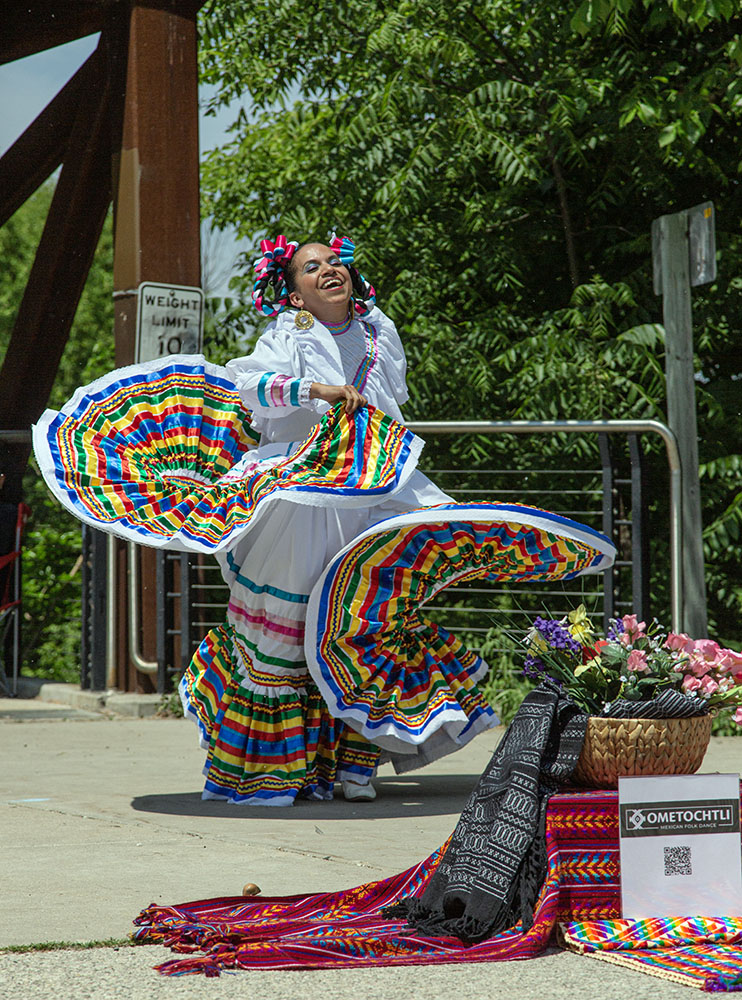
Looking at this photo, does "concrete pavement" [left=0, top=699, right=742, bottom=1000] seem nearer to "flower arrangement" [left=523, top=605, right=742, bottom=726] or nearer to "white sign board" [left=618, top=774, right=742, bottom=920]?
"white sign board" [left=618, top=774, right=742, bottom=920]

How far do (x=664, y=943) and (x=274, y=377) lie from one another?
254cm

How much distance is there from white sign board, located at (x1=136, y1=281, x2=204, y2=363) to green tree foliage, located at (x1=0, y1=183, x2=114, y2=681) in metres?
3.03

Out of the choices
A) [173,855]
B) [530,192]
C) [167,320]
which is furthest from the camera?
[530,192]

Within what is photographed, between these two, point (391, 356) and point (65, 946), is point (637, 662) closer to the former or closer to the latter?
point (65, 946)

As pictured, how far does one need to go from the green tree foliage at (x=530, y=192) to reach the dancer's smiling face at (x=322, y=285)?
3.19 m

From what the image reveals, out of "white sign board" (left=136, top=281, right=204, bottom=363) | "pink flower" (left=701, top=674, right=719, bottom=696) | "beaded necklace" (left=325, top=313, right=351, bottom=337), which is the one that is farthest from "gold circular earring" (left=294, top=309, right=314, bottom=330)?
"white sign board" (left=136, top=281, right=204, bottom=363)

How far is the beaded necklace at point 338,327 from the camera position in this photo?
16.8 ft

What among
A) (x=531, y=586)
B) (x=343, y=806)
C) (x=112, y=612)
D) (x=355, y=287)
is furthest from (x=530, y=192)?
(x=343, y=806)

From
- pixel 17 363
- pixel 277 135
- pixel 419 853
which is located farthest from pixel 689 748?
pixel 277 135

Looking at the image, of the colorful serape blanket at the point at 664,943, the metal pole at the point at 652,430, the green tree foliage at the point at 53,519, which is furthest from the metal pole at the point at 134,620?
the colorful serape blanket at the point at 664,943

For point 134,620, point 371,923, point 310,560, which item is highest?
point 310,560

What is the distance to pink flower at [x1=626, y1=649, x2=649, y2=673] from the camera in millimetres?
3215

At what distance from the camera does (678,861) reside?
3.06 meters

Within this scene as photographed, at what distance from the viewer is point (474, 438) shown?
8555 millimetres
